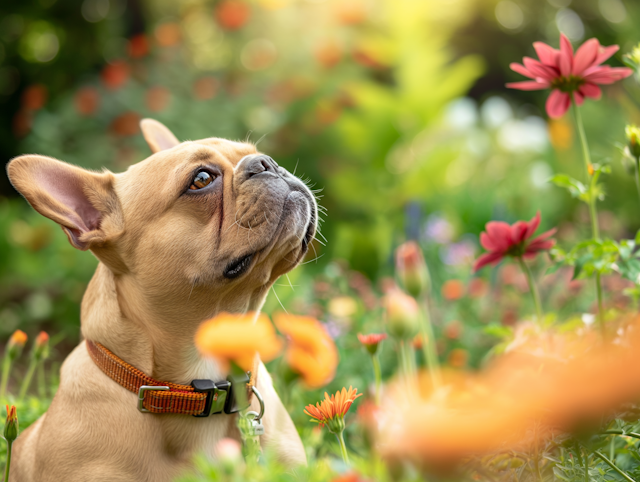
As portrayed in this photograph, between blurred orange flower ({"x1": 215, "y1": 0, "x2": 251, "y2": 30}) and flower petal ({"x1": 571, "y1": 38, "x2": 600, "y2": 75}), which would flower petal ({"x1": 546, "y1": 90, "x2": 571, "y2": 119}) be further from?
blurred orange flower ({"x1": 215, "y1": 0, "x2": 251, "y2": 30})

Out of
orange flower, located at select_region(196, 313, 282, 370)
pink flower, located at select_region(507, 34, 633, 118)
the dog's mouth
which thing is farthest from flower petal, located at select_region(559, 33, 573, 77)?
orange flower, located at select_region(196, 313, 282, 370)

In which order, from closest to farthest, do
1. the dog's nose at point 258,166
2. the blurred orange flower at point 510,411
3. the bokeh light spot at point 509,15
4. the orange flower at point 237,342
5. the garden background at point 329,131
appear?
the blurred orange flower at point 510,411
the orange flower at point 237,342
the dog's nose at point 258,166
the garden background at point 329,131
the bokeh light spot at point 509,15

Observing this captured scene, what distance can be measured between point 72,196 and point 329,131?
4.61m

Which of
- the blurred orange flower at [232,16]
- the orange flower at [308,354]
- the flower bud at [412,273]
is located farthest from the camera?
the blurred orange flower at [232,16]

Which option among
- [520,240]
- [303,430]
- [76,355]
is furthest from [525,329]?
[76,355]

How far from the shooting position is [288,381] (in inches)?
52.9

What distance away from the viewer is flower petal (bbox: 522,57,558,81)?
1.95 m

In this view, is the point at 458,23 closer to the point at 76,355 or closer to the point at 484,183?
the point at 484,183

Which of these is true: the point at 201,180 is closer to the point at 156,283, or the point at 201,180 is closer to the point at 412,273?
the point at 156,283

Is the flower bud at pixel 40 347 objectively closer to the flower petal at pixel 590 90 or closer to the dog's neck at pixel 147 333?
the dog's neck at pixel 147 333

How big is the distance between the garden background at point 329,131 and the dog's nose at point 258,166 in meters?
1.77

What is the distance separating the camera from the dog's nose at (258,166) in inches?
91.8

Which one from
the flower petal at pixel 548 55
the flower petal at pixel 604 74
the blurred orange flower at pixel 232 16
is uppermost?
the blurred orange flower at pixel 232 16

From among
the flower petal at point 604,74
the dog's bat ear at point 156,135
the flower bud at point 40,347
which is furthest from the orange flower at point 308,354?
the dog's bat ear at point 156,135
